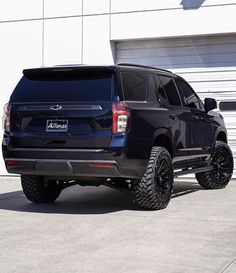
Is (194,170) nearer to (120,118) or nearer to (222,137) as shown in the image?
(222,137)

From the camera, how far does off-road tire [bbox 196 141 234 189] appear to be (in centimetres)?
1024

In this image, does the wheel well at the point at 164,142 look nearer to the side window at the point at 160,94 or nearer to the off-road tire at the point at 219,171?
the side window at the point at 160,94

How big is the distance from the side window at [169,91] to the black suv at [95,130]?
0.04 metres

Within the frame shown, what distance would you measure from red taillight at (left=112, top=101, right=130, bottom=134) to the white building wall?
16.6 ft

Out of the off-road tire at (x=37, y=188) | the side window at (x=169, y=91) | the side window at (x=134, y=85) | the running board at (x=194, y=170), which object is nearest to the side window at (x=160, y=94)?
the side window at (x=169, y=91)

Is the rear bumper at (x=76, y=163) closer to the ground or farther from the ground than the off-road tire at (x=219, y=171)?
farther from the ground

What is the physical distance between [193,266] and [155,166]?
8.60 ft

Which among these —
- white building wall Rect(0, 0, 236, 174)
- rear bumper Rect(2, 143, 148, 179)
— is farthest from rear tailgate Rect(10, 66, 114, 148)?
white building wall Rect(0, 0, 236, 174)

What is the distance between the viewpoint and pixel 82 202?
9023 mm

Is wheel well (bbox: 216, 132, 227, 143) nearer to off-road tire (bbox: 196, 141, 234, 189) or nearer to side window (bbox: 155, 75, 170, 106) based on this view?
off-road tire (bbox: 196, 141, 234, 189)

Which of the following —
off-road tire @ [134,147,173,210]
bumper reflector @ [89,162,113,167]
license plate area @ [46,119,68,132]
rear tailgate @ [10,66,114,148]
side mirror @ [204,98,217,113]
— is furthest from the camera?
side mirror @ [204,98,217,113]

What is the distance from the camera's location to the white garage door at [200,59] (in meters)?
12.0

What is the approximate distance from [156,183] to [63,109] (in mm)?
1535

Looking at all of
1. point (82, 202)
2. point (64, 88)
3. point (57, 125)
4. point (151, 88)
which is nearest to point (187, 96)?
point (151, 88)
